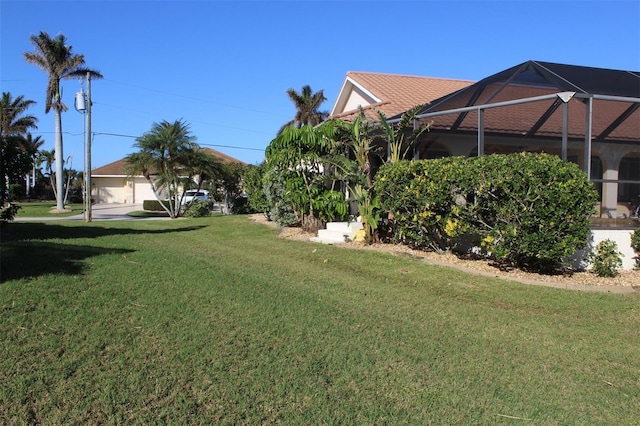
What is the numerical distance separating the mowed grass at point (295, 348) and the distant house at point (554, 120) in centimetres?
387

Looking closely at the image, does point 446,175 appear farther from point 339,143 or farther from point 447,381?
point 447,381

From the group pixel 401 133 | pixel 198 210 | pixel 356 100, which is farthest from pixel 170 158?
pixel 401 133

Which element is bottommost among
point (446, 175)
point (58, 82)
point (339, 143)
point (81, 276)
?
point (81, 276)

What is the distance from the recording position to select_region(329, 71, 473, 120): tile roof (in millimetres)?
16516

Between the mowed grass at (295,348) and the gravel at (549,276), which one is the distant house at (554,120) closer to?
the gravel at (549,276)

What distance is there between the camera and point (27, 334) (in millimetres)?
4324

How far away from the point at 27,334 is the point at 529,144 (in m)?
11.7

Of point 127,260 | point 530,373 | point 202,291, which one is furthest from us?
point 127,260

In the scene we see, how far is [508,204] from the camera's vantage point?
782 cm

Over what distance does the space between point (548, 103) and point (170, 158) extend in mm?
18765

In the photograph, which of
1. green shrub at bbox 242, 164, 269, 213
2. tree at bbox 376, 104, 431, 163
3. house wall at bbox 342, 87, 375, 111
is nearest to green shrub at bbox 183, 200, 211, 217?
green shrub at bbox 242, 164, 269, 213

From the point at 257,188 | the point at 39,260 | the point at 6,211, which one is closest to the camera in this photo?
the point at 39,260

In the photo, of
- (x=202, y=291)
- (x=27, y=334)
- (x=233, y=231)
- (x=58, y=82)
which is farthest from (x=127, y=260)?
(x=58, y=82)

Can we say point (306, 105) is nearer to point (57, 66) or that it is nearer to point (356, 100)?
point (57, 66)
